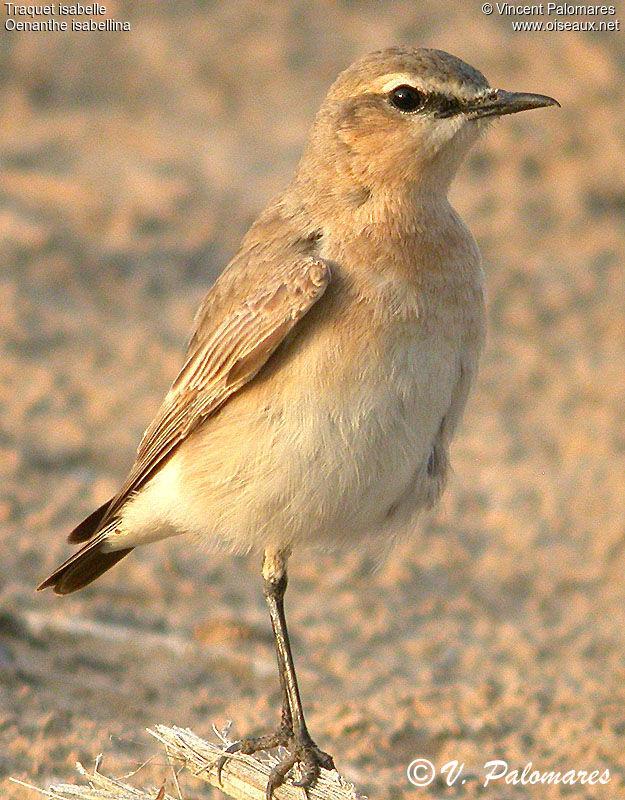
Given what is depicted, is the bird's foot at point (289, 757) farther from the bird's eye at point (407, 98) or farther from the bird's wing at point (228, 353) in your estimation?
the bird's eye at point (407, 98)

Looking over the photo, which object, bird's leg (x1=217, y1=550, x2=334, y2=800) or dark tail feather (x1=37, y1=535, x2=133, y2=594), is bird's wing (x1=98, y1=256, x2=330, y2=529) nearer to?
dark tail feather (x1=37, y1=535, x2=133, y2=594)

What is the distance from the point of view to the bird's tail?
570 cm

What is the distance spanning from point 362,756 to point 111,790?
183 centimetres

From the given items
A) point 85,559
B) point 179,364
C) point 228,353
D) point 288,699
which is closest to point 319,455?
point 228,353

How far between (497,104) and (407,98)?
0.39 m

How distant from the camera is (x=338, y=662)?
23.7 feet

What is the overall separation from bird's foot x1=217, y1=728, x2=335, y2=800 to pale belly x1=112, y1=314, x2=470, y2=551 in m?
0.86

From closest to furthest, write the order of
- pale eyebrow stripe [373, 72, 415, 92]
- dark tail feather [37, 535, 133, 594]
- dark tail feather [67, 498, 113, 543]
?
pale eyebrow stripe [373, 72, 415, 92]
dark tail feather [37, 535, 133, 594]
dark tail feather [67, 498, 113, 543]

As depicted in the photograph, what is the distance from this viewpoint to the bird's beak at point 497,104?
5105 millimetres

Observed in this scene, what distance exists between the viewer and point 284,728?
18.0 ft

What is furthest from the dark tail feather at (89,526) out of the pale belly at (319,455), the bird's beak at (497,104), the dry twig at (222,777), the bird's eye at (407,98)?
the bird's beak at (497,104)

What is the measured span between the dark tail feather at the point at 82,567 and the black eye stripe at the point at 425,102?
Result: 7.93 ft

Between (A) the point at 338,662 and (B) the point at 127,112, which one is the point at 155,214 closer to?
(B) the point at 127,112

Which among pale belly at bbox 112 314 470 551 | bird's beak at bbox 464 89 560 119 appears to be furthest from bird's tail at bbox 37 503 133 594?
bird's beak at bbox 464 89 560 119
